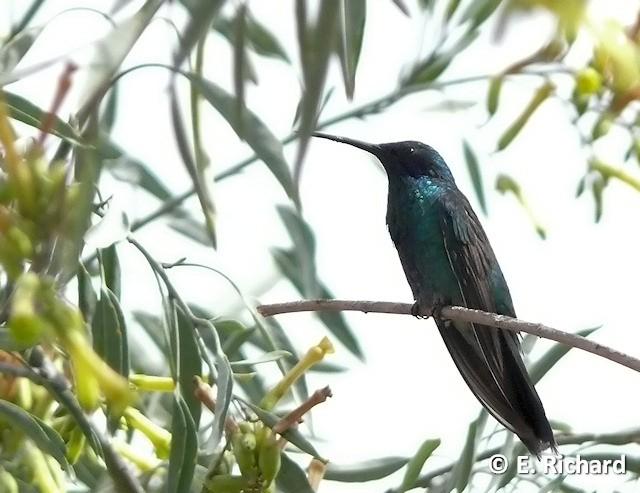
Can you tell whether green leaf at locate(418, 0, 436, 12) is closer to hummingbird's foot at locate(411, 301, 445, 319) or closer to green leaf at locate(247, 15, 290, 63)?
green leaf at locate(247, 15, 290, 63)

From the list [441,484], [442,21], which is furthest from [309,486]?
[442,21]

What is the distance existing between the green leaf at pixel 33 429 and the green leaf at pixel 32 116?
23 cm

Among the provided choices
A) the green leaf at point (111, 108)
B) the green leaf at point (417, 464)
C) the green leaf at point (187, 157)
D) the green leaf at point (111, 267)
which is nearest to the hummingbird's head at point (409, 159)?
the green leaf at point (111, 108)

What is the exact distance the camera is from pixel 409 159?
2496mm

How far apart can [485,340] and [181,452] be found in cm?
117

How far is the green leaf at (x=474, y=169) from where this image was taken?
1.60 m

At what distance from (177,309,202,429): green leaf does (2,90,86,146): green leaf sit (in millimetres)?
226

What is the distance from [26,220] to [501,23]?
0.95ft

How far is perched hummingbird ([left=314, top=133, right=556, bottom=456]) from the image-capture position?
1.84 m

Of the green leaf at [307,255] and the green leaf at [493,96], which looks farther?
the green leaf at [493,96]

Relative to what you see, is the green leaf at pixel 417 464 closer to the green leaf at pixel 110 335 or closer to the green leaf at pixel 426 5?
the green leaf at pixel 110 335

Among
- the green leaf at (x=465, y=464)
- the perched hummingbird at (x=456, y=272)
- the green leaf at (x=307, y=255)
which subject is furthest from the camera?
the perched hummingbird at (x=456, y=272)

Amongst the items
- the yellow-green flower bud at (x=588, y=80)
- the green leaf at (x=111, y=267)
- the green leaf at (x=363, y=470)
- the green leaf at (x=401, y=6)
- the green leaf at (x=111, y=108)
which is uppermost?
the yellow-green flower bud at (x=588, y=80)

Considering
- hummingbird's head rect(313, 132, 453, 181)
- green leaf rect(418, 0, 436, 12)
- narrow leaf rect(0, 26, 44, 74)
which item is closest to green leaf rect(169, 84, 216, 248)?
narrow leaf rect(0, 26, 44, 74)
